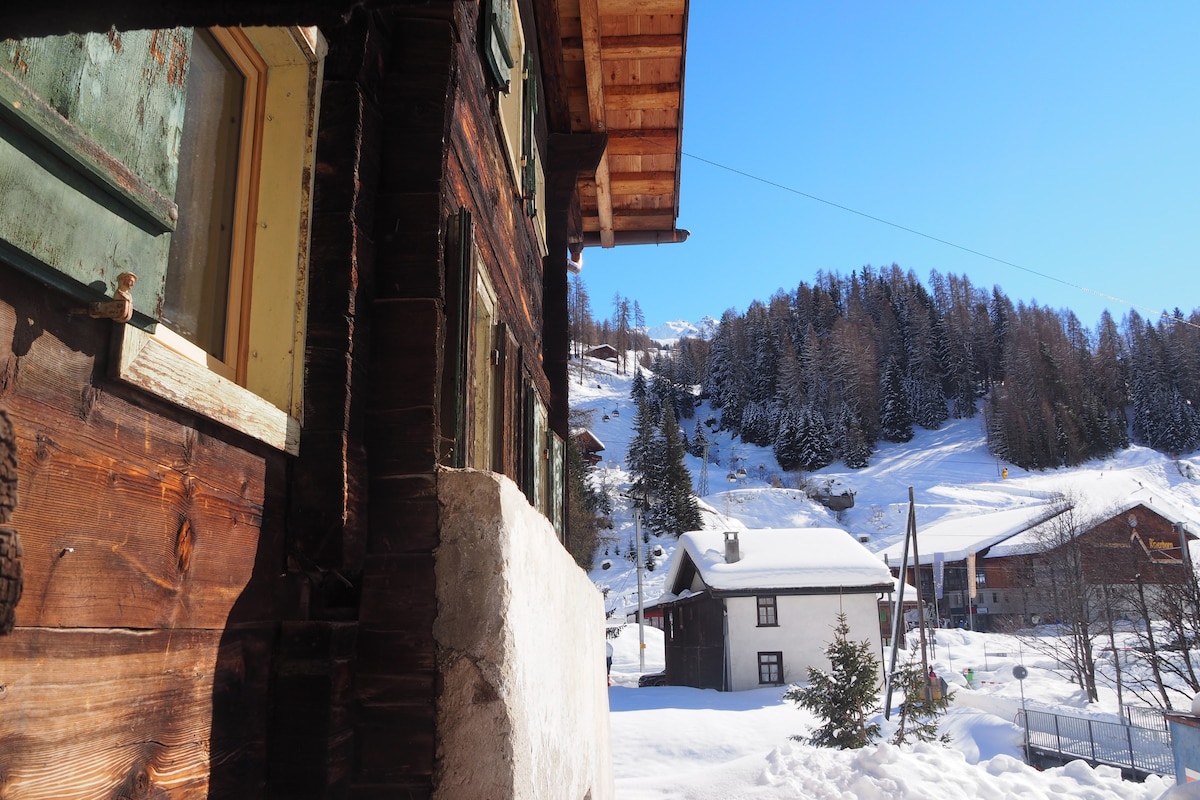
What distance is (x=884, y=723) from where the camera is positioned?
22125 millimetres

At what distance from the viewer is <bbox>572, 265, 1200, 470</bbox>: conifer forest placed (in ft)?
302

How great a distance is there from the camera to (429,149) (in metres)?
2.55

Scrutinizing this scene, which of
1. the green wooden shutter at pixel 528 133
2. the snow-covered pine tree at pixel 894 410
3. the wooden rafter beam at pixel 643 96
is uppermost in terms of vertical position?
the snow-covered pine tree at pixel 894 410

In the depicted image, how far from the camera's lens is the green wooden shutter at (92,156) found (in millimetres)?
1126

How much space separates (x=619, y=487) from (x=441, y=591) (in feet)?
241

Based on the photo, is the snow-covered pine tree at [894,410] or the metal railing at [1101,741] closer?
the metal railing at [1101,741]

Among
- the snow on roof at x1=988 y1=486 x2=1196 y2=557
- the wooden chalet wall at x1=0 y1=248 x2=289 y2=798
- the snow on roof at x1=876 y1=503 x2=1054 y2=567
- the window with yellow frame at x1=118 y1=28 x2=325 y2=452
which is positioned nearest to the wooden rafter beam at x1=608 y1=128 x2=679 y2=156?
the window with yellow frame at x1=118 y1=28 x2=325 y2=452

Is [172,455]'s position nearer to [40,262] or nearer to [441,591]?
[40,262]

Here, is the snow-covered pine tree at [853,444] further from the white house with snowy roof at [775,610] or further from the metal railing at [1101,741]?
the metal railing at [1101,741]

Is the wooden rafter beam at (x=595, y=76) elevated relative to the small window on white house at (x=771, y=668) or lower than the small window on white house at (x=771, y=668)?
elevated

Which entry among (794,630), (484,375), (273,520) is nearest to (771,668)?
(794,630)

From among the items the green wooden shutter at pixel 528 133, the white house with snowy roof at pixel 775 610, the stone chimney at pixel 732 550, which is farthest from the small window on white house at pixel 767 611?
the green wooden shutter at pixel 528 133

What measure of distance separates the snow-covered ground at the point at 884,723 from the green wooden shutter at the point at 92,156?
10059 mm

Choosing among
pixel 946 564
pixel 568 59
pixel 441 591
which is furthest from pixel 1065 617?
pixel 441 591
